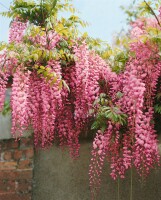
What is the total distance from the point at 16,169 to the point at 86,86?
1016 mm

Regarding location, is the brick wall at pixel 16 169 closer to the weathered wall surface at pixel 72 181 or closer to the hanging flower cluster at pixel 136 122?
the weathered wall surface at pixel 72 181

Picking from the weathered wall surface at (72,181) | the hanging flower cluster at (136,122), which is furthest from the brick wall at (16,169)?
the hanging flower cluster at (136,122)

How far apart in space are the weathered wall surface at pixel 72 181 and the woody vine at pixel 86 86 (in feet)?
0.29

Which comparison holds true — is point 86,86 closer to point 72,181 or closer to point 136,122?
point 136,122

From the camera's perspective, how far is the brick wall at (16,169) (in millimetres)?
3801

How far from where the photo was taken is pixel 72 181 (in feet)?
12.1

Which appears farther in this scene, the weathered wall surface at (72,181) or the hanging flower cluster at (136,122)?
the weathered wall surface at (72,181)

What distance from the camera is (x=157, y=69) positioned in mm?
3320

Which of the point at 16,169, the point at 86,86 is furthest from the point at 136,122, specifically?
the point at 16,169

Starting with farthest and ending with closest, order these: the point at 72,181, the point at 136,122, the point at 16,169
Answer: the point at 16,169 → the point at 72,181 → the point at 136,122

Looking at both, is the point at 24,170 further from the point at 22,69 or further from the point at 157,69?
the point at 157,69

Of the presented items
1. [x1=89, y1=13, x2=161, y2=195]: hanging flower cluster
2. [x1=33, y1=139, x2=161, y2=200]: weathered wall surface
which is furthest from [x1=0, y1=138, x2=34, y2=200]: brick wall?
[x1=89, y1=13, x2=161, y2=195]: hanging flower cluster

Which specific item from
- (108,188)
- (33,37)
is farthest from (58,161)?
(33,37)

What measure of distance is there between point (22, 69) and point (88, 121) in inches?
27.9
